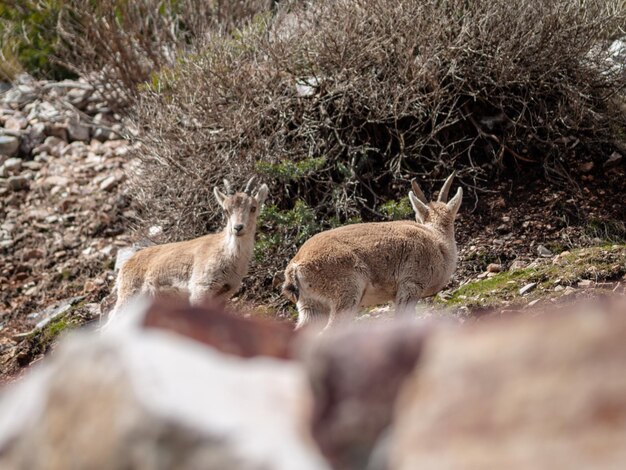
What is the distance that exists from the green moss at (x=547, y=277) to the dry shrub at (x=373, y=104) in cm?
211

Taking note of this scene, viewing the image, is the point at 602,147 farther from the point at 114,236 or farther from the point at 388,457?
the point at 388,457

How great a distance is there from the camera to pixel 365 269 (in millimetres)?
9141

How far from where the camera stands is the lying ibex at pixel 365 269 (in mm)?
8930

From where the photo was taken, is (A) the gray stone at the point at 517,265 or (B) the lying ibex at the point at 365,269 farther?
(A) the gray stone at the point at 517,265

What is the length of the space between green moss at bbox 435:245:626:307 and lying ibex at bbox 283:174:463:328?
493 millimetres

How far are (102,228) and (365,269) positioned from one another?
6.59 m

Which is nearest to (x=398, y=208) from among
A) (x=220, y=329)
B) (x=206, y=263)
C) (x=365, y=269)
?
(x=206, y=263)

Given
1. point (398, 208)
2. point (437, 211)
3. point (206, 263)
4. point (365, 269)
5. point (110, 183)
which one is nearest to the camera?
point (365, 269)

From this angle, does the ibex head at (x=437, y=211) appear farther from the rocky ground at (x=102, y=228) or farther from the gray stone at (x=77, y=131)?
the gray stone at (x=77, y=131)

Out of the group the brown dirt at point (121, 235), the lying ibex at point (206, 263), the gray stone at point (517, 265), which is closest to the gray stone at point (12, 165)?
the brown dirt at point (121, 235)

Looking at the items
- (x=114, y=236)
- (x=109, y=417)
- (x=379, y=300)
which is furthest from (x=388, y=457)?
(x=114, y=236)

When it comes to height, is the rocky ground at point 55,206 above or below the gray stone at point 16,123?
below

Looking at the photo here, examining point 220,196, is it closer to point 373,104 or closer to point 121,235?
point 373,104

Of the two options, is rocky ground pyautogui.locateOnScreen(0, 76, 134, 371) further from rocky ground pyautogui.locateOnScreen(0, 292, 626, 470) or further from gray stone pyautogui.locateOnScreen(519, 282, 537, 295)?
rocky ground pyautogui.locateOnScreen(0, 292, 626, 470)
